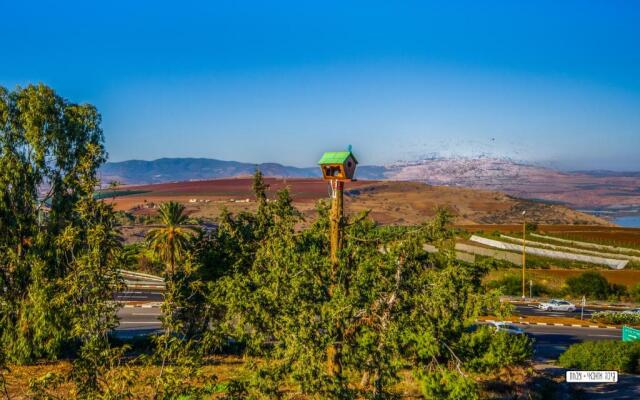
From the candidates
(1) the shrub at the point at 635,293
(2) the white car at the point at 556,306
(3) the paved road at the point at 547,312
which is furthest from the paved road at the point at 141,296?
(1) the shrub at the point at 635,293

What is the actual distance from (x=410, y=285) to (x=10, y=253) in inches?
629

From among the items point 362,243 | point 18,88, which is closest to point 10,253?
point 18,88

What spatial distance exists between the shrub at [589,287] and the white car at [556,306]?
700 centimetres

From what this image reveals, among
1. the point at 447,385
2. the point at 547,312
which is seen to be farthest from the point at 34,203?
the point at 547,312

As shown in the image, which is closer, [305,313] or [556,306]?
[305,313]

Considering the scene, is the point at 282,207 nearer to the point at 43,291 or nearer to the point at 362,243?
the point at 362,243

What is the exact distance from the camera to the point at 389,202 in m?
150

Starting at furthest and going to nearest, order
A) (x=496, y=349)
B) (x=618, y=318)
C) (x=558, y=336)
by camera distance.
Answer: (x=618, y=318) < (x=558, y=336) < (x=496, y=349)

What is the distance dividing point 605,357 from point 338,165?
690 inches

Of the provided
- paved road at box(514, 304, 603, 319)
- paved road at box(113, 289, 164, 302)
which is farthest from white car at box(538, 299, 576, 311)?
paved road at box(113, 289, 164, 302)

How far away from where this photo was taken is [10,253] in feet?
70.6

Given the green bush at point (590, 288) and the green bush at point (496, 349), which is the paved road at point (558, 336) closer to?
the green bush at point (496, 349)

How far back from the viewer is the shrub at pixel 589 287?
170 feet

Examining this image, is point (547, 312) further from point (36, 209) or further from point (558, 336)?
point (36, 209)
